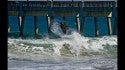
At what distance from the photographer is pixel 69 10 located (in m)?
46.0

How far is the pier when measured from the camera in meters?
45.6

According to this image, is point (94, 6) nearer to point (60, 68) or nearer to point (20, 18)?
point (20, 18)

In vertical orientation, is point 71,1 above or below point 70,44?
above

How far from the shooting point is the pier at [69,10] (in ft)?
149

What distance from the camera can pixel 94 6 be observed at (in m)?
46.2
